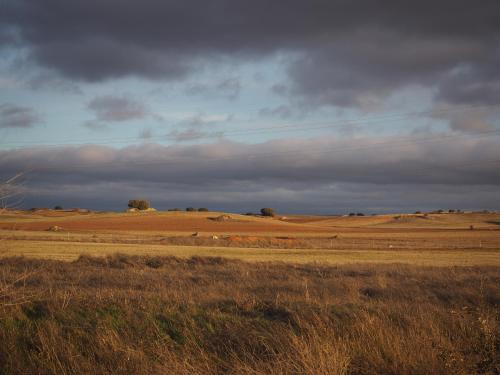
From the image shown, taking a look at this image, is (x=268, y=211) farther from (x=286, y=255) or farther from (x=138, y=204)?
(x=286, y=255)

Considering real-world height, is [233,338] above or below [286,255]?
above

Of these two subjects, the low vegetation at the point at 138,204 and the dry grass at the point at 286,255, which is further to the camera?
the low vegetation at the point at 138,204

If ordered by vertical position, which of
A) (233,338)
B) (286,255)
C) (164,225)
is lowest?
(286,255)

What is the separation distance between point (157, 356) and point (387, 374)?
3.70 m

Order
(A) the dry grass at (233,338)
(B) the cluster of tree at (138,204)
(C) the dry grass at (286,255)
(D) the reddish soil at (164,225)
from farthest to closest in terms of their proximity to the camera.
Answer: (B) the cluster of tree at (138,204), (D) the reddish soil at (164,225), (C) the dry grass at (286,255), (A) the dry grass at (233,338)

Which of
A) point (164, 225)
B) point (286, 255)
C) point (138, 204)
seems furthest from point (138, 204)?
point (286, 255)

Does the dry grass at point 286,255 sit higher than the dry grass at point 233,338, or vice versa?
the dry grass at point 233,338

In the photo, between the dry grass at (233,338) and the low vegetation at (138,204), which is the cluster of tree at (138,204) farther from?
the dry grass at (233,338)

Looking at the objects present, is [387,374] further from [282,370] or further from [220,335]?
[220,335]

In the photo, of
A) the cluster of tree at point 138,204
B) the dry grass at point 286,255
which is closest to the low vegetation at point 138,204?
the cluster of tree at point 138,204

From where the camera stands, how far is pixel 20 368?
7875mm

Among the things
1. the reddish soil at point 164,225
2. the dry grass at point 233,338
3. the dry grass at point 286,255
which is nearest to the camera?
the dry grass at point 233,338

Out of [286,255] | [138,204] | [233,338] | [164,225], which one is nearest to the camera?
[233,338]

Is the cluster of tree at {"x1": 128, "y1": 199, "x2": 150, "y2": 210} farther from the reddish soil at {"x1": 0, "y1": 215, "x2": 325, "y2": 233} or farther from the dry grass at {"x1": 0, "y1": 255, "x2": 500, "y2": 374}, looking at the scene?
the dry grass at {"x1": 0, "y1": 255, "x2": 500, "y2": 374}
